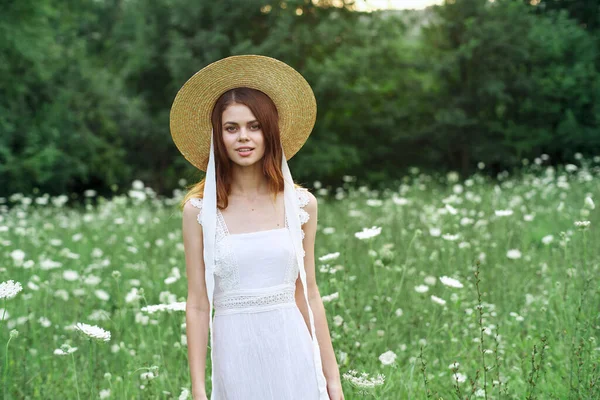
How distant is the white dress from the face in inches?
8.2

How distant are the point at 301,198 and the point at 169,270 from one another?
2989 millimetres

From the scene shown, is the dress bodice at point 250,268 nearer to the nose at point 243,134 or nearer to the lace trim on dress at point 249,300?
the lace trim on dress at point 249,300

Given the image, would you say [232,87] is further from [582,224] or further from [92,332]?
[582,224]

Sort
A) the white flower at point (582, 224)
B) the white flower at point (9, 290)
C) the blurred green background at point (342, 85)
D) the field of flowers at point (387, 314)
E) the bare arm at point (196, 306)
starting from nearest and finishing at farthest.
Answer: the bare arm at point (196, 306) → the white flower at point (9, 290) → the field of flowers at point (387, 314) → the white flower at point (582, 224) → the blurred green background at point (342, 85)

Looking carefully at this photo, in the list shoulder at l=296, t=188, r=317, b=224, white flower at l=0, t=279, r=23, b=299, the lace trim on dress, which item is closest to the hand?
the lace trim on dress

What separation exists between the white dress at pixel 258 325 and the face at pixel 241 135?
0.21 m

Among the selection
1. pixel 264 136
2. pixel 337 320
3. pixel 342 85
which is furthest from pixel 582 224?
pixel 342 85

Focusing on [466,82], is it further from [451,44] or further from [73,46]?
[73,46]

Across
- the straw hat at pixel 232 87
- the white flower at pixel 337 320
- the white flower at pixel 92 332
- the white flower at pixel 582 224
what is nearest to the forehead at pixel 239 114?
the straw hat at pixel 232 87

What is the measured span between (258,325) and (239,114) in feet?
2.32

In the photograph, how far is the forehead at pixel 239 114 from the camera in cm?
232

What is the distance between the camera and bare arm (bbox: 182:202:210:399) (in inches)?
86.5

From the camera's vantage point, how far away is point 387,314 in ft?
13.1

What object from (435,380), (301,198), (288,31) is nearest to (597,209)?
(435,380)
